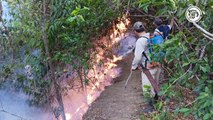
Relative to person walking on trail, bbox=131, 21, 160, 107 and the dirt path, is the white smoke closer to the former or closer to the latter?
the dirt path

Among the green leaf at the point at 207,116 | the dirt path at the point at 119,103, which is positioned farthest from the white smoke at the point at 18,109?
the green leaf at the point at 207,116

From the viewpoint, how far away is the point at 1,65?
5.56 meters

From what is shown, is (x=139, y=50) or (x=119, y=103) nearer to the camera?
(x=139, y=50)

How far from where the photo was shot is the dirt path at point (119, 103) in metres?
4.93

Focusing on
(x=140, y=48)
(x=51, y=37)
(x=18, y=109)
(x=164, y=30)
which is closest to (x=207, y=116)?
(x=140, y=48)

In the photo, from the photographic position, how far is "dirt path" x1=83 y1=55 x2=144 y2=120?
194 inches

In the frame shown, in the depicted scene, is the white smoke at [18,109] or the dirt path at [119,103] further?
the white smoke at [18,109]

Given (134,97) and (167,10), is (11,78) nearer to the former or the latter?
(134,97)

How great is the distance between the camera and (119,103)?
532cm

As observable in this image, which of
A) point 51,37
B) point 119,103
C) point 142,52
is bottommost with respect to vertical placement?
point 119,103

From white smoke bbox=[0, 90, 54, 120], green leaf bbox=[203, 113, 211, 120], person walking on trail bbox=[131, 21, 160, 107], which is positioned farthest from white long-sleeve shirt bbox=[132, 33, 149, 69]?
green leaf bbox=[203, 113, 211, 120]

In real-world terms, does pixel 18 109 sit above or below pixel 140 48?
below

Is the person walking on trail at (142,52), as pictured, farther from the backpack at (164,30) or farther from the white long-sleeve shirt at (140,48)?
the backpack at (164,30)

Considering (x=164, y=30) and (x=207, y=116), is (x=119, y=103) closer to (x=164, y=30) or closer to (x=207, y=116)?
(x=164, y=30)
